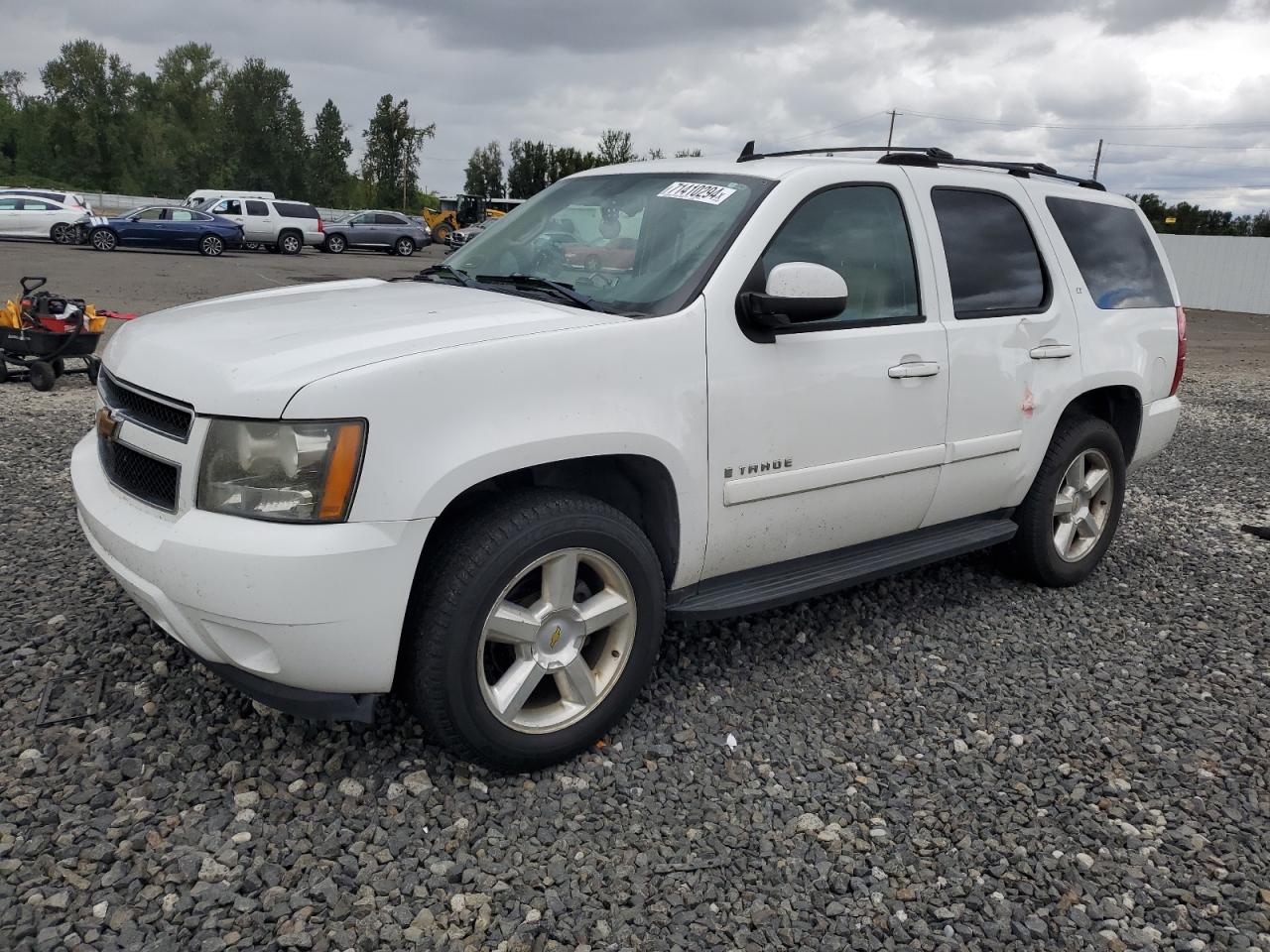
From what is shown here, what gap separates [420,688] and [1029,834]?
69.4 inches

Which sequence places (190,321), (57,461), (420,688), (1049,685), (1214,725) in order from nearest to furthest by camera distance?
(420,688) → (190,321) → (1214,725) → (1049,685) → (57,461)

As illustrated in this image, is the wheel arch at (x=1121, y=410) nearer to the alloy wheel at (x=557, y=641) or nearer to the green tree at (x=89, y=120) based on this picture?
the alloy wheel at (x=557, y=641)

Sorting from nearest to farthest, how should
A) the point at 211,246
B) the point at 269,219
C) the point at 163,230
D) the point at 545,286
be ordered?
the point at 545,286
the point at 163,230
the point at 211,246
the point at 269,219

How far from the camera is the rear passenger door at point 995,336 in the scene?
13.1 ft

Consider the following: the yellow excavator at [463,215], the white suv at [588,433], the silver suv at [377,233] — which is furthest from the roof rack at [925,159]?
the yellow excavator at [463,215]

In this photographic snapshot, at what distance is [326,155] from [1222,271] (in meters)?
65.7

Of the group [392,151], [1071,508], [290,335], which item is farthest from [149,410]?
[392,151]

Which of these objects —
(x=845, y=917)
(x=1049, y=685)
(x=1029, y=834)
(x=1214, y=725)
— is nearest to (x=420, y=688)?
(x=845, y=917)

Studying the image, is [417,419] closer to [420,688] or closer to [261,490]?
[261,490]

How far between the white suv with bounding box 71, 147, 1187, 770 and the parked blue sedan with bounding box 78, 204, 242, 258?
2781 cm

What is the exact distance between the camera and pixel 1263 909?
259cm

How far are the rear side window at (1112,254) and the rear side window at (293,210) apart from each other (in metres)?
30.5

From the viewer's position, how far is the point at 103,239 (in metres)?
27.7

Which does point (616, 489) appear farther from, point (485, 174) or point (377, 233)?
point (485, 174)
